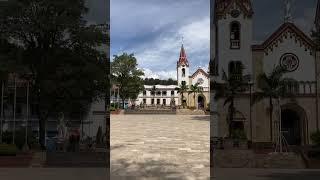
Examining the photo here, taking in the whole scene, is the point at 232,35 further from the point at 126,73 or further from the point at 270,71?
the point at 126,73

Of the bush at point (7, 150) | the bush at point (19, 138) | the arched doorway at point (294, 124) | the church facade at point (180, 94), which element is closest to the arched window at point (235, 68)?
the arched doorway at point (294, 124)

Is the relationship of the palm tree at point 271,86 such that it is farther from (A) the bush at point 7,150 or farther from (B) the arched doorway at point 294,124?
(A) the bush at point 7,150

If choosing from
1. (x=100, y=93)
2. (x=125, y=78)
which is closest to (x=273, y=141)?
(x=100, y=93)

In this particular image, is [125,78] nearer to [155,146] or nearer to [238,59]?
[155,146]

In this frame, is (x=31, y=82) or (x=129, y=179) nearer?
(x=129, y=179)

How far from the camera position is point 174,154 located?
14.3 meters

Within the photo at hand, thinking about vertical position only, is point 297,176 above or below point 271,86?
below

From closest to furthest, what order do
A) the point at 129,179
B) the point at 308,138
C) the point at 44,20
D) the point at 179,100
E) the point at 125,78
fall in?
the point at 129,179, the point at 308,138, the point at 44,20, the point at 125,78, the point at 179,100

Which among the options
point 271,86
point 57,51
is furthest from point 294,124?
point 57,51

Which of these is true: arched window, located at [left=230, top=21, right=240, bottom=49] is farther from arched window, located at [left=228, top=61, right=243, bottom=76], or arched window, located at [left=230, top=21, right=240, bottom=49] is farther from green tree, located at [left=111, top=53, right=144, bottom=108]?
green tree, located at [left=111, top=53, right=144, bottom=108]

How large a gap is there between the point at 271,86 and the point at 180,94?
157 ft

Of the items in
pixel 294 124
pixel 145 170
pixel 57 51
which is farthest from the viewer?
pixel 57 51

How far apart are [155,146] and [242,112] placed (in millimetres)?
3807

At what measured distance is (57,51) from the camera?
13922 millimetres
